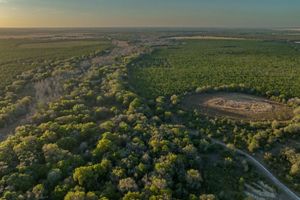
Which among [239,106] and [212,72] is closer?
[239,106]

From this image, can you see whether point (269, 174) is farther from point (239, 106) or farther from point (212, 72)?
point (212, 72)

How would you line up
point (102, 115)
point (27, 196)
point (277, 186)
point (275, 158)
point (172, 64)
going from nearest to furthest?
1. point (27, 196)
2. point (277, 186)
3. point (275, 158)
4. point (102, 115)
5. point (172, 64)

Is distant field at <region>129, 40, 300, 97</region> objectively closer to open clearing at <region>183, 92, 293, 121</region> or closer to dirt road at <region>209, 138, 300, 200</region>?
open clearing at <region>183, 92, 293, 121</region>

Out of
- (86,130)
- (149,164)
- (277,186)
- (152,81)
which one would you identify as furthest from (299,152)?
(152,81)

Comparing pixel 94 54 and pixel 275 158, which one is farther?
pixel 94 54

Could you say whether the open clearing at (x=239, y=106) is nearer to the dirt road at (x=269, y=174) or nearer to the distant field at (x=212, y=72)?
the distant field at (x=212, y=72)

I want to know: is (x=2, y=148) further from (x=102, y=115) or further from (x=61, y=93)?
(x=61, y=93)

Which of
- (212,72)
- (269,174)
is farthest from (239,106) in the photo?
(212,72)
